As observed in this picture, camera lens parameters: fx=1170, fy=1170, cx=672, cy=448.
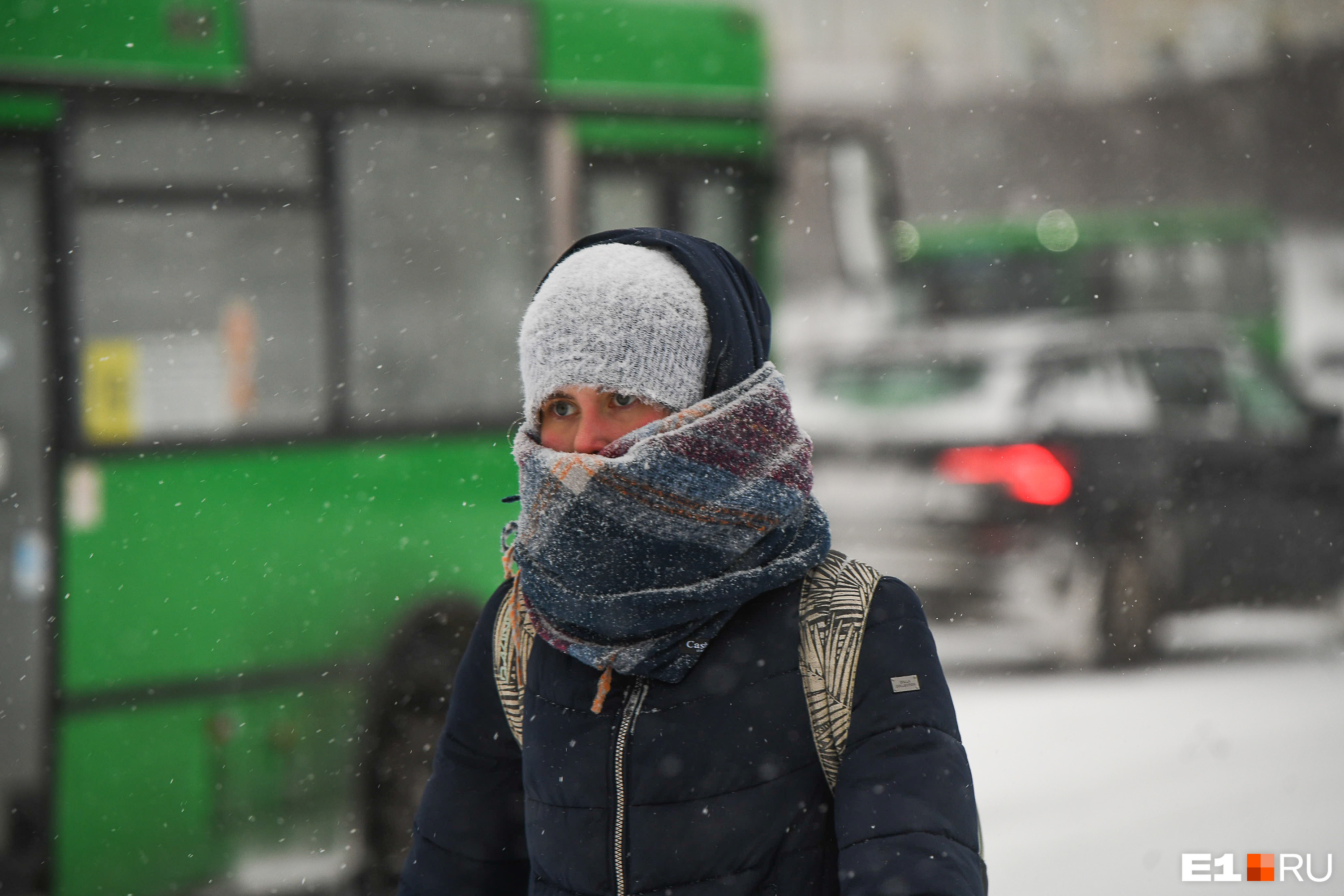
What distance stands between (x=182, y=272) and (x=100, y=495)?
70 centimetres

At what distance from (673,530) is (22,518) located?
303 cm

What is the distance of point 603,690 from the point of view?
4.52ft

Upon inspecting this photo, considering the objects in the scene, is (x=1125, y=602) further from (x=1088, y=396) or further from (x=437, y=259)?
(x=437, y=259)

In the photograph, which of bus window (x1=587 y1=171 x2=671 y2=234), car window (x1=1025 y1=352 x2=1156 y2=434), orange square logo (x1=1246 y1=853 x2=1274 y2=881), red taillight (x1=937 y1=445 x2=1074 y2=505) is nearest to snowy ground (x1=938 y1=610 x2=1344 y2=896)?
orange square logo (x1=1246 y1=853 x2=1274 y2=881)

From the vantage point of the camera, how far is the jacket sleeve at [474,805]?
1.56 m

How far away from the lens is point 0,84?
3400mm

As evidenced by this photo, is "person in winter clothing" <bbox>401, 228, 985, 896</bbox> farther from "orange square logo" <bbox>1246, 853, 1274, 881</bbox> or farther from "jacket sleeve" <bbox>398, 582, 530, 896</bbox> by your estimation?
"orange square logo" <bbox>1246, 853, 1274, 881</bbox>

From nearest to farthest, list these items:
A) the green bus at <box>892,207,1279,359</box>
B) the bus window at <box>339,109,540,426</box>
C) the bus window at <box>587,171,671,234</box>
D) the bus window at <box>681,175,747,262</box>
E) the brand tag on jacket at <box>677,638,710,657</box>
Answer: the brand tag on jacket at <box>677,638,710,657</box>, the bus window at <box>339,109,540,426</box>, the bus window at <box>587,171,671,234</box>, the bus window at <box>681,175,747,262</box>, the green bus at <box>892,207,1279,359</box>

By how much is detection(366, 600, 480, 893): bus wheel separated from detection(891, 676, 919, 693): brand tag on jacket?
8.26ft

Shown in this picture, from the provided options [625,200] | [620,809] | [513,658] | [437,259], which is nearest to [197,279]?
[437,259]

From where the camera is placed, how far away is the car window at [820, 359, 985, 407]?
268 inches

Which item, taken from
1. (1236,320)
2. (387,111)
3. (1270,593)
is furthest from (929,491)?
(1236,320)

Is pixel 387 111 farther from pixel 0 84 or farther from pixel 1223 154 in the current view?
pixel 1223 154

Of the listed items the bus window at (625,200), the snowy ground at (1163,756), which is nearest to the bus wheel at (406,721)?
the bus window at (625,200)
